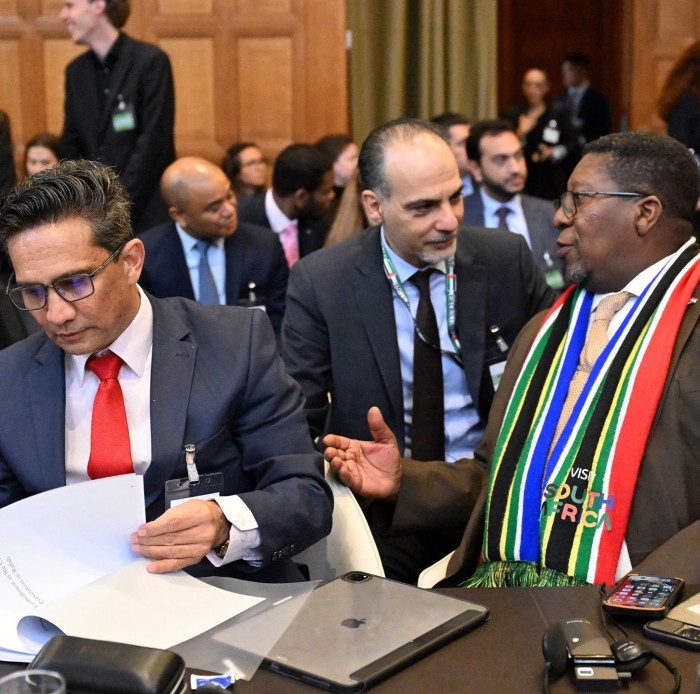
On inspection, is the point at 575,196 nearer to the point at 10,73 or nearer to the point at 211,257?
the point at 211,257

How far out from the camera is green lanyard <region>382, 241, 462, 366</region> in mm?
2980

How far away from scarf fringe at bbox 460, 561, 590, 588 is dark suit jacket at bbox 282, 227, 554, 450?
680mm

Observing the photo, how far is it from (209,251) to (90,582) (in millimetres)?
3429

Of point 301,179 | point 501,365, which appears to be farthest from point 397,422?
point 301,179

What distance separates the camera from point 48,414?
203 cm

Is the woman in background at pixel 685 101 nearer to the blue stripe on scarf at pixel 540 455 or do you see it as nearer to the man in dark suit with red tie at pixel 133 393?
the blue stripe on scarf at pixel 540 455

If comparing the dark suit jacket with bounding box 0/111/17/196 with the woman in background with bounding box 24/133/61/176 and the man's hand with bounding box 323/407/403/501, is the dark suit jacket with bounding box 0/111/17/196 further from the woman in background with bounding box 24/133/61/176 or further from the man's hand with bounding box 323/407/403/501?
the woman in background with bounding box 24/133/61/176

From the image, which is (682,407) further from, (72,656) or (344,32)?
(344,32)

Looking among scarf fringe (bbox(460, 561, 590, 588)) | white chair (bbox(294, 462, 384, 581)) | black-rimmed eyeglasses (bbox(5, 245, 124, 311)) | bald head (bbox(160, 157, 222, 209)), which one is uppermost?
bald head (bbox(160, 157, 222, 209))

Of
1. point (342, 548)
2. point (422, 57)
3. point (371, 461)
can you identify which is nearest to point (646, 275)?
point (371, 461)

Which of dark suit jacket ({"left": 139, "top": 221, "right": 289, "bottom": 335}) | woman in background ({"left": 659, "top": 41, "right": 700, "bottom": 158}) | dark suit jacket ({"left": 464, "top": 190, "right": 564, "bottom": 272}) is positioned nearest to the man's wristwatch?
dark suit jacket ({"left": 139, "top": 221, "right": 289, "bottom": 335})

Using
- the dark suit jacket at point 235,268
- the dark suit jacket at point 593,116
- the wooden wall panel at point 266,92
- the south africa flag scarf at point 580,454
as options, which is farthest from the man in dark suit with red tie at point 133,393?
the dark suit jacket at point 593,116

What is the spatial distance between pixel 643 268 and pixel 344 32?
486 centimetres

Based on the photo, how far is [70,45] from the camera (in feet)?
22.4
